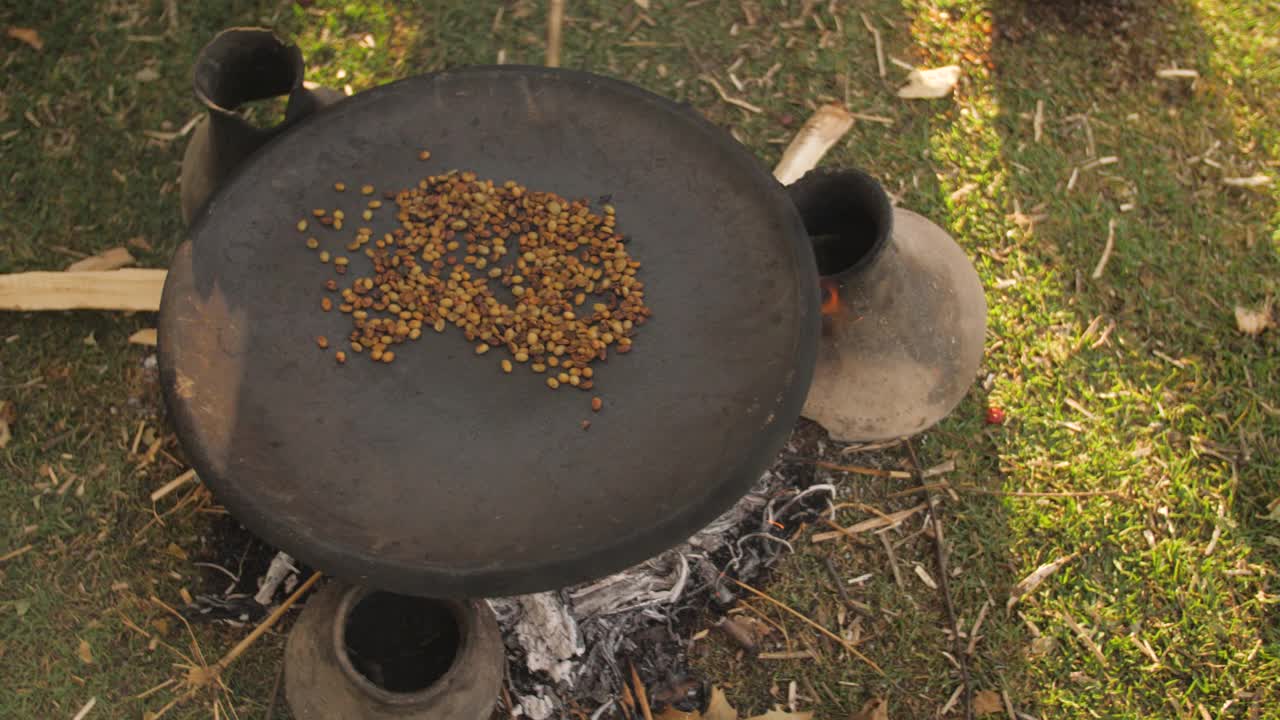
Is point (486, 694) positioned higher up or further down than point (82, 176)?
further down

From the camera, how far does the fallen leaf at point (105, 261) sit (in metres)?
3.19

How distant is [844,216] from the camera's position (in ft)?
8.39

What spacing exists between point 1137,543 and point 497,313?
7.36 ft

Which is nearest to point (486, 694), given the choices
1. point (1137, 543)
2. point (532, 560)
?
point (532, 560)

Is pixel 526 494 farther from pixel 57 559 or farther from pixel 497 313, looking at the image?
pixel 57 559

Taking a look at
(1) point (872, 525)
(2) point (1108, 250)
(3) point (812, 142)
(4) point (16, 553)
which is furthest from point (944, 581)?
(4) point (16, 553)

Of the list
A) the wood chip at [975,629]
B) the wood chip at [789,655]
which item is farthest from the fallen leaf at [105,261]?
the wood chip at [975,629]

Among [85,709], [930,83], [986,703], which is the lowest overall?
[85,709]

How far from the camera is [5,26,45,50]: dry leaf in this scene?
3580 millimetres

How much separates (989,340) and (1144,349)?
58cm

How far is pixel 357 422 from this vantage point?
6.65ft

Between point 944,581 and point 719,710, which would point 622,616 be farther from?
point 944,581

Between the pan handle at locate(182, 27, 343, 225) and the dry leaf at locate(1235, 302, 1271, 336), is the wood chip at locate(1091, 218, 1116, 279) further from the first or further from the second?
the pan handle at locate(182, 27, 343, 225)

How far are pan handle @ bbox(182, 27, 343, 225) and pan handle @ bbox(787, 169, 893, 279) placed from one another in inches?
50.9
